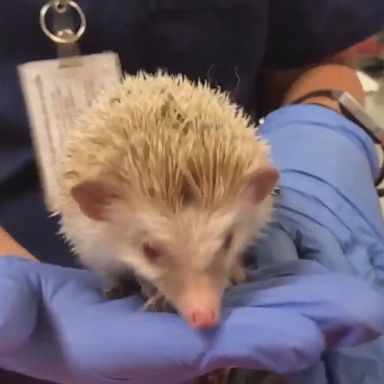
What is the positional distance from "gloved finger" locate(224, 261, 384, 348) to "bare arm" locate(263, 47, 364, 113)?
419 mm

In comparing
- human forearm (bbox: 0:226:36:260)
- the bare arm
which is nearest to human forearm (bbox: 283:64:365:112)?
the bare arm

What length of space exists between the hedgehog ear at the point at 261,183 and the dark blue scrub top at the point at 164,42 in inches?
11.4

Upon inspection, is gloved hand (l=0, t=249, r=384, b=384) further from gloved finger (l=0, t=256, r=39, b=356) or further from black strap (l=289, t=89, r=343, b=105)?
black strap (l=289, t=89, r=343, b=105)

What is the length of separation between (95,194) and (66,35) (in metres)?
0.25

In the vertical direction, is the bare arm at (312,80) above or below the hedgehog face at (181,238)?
below

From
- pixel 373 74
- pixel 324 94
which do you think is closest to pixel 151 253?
pixel 324 94

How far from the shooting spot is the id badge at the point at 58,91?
986mm

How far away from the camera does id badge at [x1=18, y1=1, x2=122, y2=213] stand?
0.99 m

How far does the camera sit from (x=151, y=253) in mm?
826

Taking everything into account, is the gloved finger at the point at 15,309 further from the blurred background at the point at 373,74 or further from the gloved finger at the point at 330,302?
the blurred background at the point at 373,74

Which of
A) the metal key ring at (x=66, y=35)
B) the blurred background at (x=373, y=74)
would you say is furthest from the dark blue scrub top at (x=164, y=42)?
the blurred background at (x=373, y=74)

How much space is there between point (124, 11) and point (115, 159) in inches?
11.6

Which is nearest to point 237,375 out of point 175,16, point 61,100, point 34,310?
point 34,310

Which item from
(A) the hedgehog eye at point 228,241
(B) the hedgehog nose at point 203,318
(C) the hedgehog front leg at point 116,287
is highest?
(A) the hedgehog eye at point 228,241
